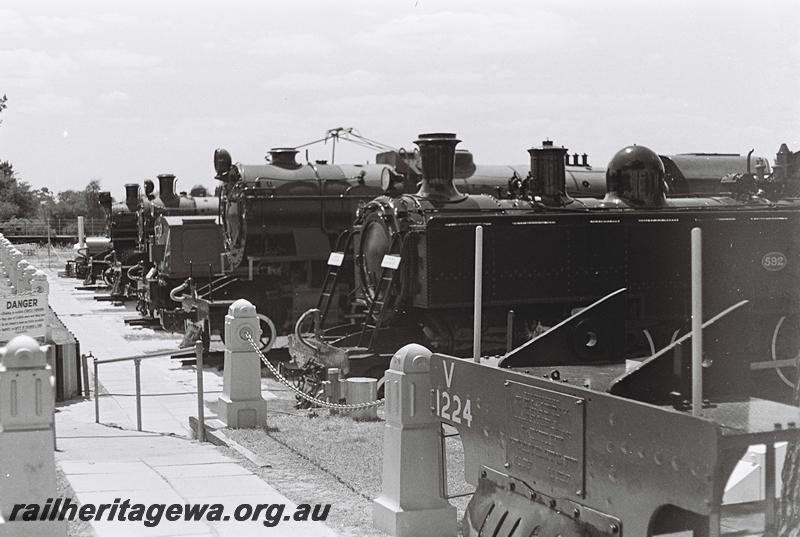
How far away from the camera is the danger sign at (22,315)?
10188mm

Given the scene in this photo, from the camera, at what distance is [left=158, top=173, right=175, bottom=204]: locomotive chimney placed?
991 inches

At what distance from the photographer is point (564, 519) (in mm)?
4516

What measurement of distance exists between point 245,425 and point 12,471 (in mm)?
4734

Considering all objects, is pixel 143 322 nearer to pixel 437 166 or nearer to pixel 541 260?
pixel 437 166

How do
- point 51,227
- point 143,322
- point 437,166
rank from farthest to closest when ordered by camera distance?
point 51,227
point 143,322
point 437,166

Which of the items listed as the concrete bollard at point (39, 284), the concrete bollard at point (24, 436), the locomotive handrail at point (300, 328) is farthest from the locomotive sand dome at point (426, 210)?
the concrete bollard at point (24, 436)

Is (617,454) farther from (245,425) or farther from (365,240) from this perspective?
(365,240)

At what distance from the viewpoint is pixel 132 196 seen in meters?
30.8

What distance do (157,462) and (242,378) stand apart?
190cm

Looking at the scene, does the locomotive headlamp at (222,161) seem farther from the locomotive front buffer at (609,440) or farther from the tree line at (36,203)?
the tree line at (36,203)

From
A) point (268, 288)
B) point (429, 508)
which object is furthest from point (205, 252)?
point (429, 508)

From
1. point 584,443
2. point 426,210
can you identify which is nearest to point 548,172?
point 426,210

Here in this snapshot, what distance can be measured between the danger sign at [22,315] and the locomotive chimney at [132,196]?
20243mm

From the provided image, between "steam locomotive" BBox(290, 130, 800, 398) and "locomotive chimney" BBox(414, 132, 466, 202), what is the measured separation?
0.05ft
